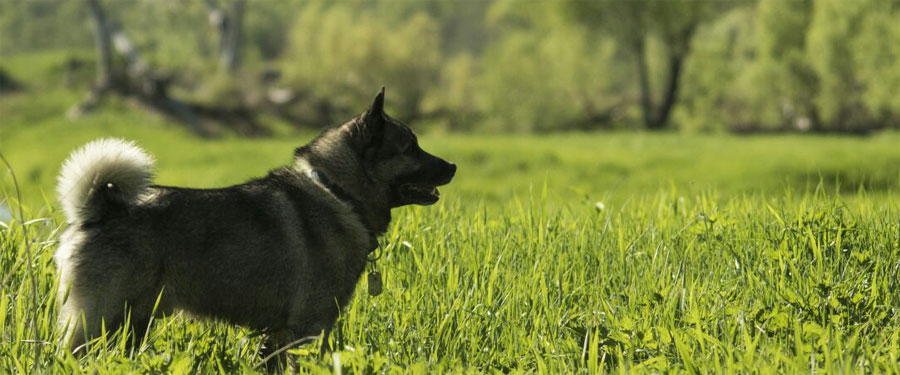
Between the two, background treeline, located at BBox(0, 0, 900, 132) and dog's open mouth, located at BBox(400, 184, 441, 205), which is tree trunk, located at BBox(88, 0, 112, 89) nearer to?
background treeline, located at BBox(0, 0, 900, 132)

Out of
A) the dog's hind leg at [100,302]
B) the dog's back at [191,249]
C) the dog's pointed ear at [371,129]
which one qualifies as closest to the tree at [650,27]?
the dog's pointed ear at [371,129]

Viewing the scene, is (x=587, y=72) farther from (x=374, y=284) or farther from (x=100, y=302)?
(x=100, y=302)

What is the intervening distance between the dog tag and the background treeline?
117 feet

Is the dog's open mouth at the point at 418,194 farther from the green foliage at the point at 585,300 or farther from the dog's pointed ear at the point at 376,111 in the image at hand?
the green foliage at the point at 585,300

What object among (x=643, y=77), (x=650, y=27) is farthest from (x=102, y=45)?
(x=643, y=77)

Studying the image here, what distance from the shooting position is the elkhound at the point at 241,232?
416cm

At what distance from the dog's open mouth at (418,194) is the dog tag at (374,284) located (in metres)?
0.56

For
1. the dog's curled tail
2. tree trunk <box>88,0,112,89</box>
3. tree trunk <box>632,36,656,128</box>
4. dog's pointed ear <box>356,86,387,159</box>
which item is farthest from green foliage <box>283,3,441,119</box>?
the dog's curled tail

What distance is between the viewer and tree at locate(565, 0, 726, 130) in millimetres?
46875

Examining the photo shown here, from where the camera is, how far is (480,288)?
226 inches

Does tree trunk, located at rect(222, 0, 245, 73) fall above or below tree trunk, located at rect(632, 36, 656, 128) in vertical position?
above

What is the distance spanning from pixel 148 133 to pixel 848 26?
32551mm

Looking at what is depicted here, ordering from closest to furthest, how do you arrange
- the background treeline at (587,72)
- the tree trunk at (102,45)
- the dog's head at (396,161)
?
the dog's head at (396,161) → the tree trunk at (102,45) → the background treeline at (587,72)

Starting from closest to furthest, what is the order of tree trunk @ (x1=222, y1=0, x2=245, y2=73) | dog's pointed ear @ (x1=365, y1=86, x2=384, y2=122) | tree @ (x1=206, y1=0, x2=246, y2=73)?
1. dog's pointed ear @ (x1=365, y1=86, x2=384, y2=122)
2. tree trunk @ (x1=222, y1=0, x2=245, y2=73)
3. tree @ (x1=206, y1=0, x2=246, y2=73)
